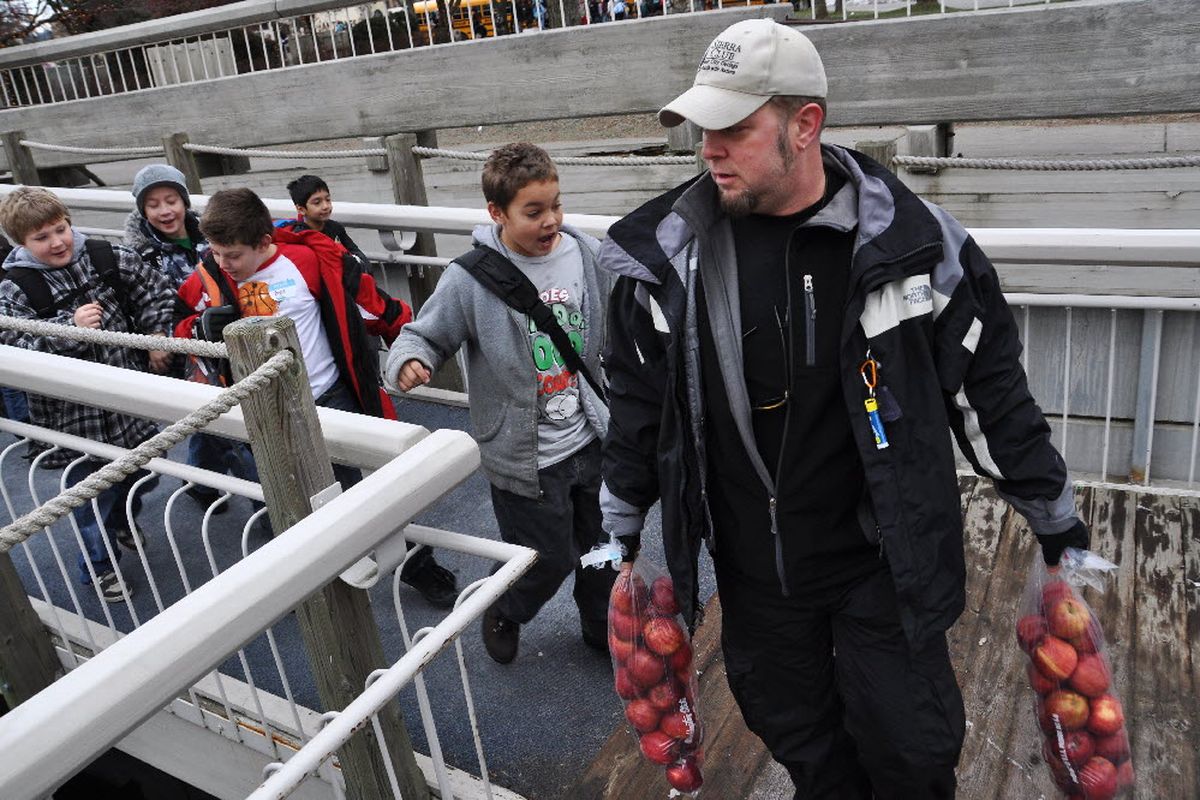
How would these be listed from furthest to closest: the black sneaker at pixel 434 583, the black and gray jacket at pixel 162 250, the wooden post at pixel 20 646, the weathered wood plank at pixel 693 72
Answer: the weathered wood plank at pixel 693 72 < the black and gray jacket at pixel 162 250 < the black sneaker at pixel 434 583 < the wooden post at pixel 20 646

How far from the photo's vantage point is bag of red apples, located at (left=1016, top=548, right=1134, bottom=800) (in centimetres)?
217

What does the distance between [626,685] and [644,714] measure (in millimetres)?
82

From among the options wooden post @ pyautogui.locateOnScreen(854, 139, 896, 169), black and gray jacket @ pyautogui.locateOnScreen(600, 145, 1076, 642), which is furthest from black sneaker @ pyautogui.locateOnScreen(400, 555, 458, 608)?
wooden post @ pyautogui.locateOnScreen(854, 139, 896, 169)

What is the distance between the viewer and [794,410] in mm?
1986

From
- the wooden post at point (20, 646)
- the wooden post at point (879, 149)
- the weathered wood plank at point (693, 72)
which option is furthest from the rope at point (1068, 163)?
the wooden post at point (20, 646)

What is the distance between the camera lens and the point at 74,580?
414 centimetres

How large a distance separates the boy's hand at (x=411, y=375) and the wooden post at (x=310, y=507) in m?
0.70

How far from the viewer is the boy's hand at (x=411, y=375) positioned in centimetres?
269

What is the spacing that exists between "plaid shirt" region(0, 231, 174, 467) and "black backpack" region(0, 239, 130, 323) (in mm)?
13

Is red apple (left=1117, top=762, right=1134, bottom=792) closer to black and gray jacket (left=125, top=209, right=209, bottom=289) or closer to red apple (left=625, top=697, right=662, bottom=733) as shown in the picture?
red apple (left=625, top=697, right=662, bottom=733)

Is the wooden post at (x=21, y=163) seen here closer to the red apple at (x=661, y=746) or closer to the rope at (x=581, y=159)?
the rope at (x=581, y=159)

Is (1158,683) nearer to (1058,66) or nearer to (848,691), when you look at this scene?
(848,691)

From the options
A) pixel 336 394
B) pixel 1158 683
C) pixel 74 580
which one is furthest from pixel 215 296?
pixel 1158 683

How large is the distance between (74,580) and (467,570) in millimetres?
1695
